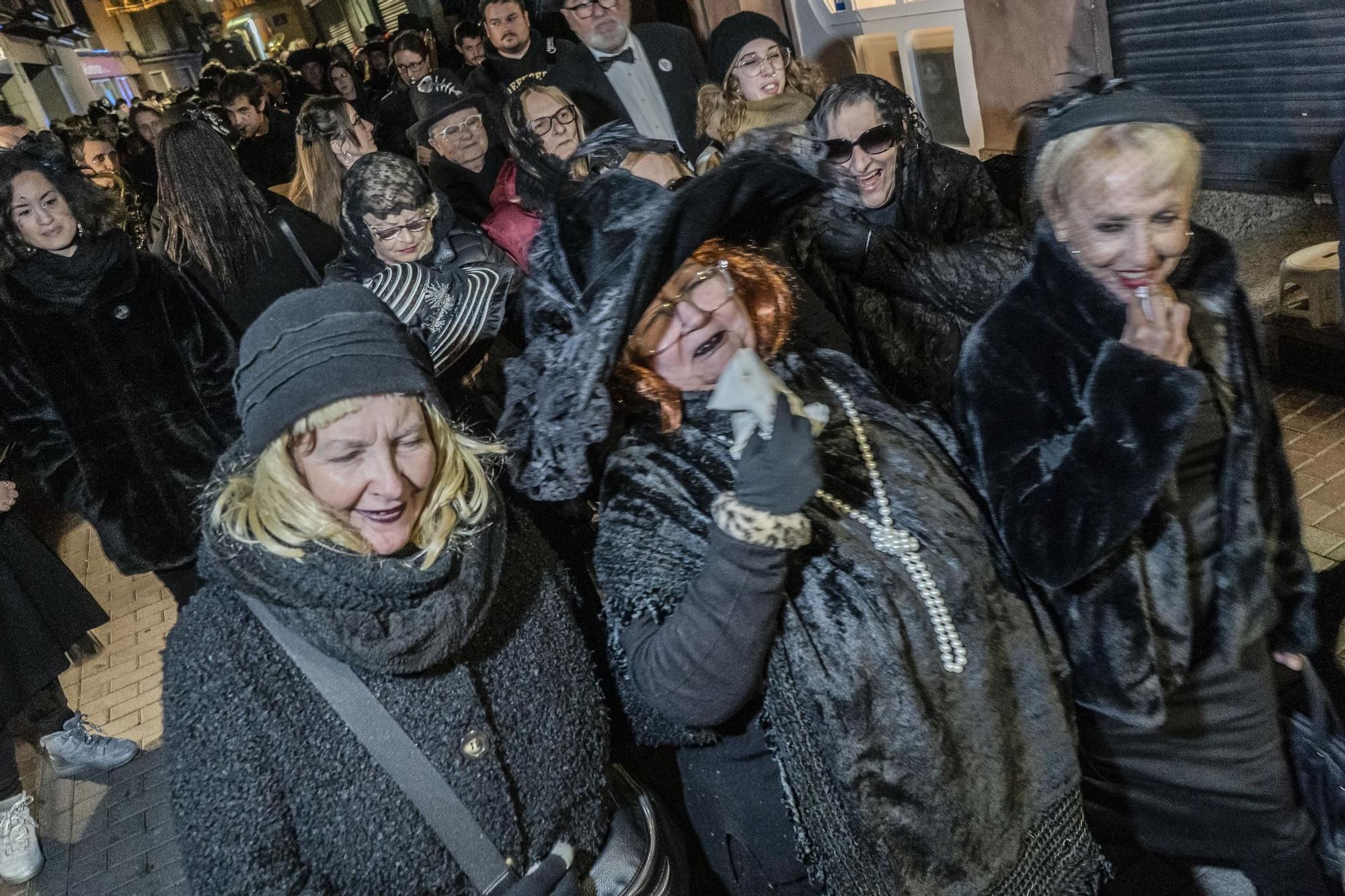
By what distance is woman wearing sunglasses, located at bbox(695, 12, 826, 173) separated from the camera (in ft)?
14.2

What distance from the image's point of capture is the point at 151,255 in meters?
3.78

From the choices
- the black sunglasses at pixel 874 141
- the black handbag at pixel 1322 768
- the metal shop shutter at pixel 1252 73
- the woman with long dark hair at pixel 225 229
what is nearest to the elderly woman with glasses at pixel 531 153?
the woman with long dark hair at pixel 225 229

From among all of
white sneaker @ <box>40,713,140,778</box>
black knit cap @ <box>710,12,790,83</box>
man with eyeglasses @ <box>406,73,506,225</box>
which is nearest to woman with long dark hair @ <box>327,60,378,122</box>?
man with eyeglasses @ <box>406,73,506,225</box>

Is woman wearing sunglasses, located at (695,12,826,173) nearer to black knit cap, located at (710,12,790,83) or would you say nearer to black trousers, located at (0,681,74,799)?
black knit cap, located at (710,12,790,83)

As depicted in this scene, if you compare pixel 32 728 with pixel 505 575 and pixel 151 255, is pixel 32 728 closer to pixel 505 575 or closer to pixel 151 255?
pixel 151 255

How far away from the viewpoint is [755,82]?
442 centimetres

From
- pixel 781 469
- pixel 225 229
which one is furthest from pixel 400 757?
pixel 225 229

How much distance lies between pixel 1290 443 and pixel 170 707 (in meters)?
4.70

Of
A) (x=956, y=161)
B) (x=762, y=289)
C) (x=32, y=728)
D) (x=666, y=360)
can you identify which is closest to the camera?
(x=666, y=360)

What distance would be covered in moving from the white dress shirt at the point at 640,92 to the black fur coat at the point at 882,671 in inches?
148

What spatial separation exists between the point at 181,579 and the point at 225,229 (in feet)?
5.08

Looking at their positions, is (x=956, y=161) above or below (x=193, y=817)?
above

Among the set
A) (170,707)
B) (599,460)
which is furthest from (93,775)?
(599,460)

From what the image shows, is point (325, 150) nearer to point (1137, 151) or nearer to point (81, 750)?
point (81, 750)
